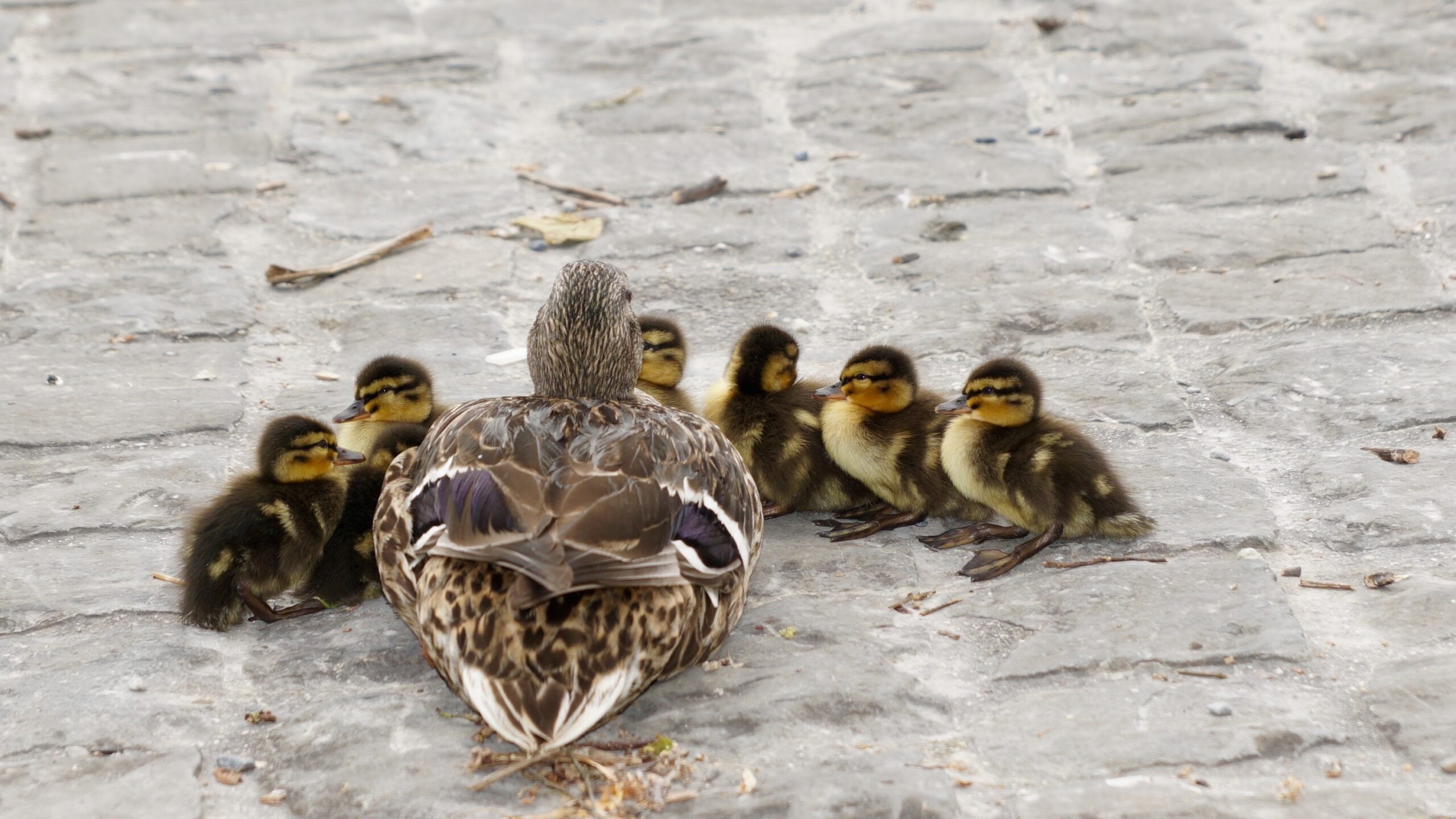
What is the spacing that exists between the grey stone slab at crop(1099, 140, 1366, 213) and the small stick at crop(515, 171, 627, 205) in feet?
7.22

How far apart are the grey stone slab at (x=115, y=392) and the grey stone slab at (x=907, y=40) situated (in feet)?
13.1

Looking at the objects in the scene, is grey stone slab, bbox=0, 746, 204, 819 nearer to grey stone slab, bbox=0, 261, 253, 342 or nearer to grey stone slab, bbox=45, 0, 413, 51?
grey stone slab, bbox=0, 261, 253, 342

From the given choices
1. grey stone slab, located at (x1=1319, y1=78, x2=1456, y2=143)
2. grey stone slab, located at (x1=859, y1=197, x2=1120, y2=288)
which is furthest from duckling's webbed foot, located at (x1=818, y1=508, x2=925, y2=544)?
grey stone slab, located at (x1=1319, y1=78, x2=1456, y2=143)

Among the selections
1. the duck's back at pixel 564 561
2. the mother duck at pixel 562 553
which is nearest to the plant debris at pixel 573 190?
the mother duck at pixel 562 553

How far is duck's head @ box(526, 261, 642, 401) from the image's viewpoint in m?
4.77

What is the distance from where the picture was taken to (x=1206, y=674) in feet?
12.7

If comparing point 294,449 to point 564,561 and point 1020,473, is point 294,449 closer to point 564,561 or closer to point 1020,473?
point 564,561

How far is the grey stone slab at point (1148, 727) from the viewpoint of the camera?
11.6ft

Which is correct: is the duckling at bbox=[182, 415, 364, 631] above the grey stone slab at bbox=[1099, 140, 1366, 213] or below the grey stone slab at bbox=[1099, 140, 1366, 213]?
below

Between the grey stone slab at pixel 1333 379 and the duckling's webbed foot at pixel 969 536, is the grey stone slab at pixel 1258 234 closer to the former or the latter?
the grey stone slab at pixel 1333 379

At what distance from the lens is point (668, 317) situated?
6.15m

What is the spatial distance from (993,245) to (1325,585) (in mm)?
2815

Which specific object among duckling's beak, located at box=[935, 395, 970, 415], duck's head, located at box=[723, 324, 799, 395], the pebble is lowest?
the pebble

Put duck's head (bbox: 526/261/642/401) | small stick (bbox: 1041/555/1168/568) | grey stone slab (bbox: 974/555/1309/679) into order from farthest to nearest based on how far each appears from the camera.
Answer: duck's head (bbox: 526/261/642/401) < small stick (bbox: 1041/555/1168/568) < grey stone slab (bbox: 974/555/1309/679)
